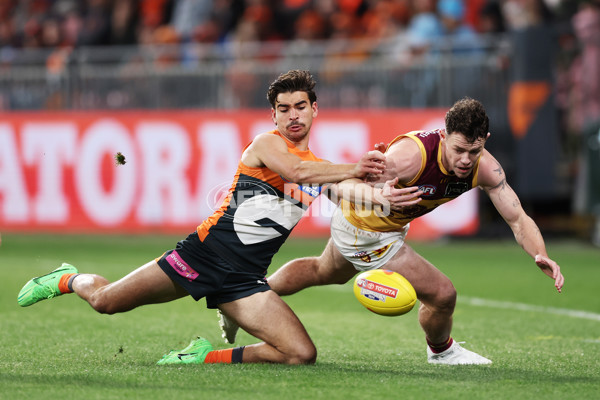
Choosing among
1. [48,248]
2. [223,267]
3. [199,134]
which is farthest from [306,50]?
→ [223,267]

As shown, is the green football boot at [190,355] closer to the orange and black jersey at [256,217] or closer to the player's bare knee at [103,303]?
the player's bare knee at [103,303]

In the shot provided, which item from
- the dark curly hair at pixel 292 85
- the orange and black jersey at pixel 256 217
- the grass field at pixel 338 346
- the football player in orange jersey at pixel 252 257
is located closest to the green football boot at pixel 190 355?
the football player in orange jersey at pixel 252 257

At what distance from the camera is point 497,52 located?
1584 centimetres

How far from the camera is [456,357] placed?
23.6 ft

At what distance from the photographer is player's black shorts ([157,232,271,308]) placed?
6.90 m

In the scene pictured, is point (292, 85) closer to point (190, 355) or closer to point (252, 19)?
point (190, 355)

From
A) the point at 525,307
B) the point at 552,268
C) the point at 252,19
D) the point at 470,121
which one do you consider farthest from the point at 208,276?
the point at 252,19

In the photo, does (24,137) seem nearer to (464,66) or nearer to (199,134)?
(199,134)

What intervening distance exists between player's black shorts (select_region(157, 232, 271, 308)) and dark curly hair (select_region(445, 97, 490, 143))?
171 centimetres

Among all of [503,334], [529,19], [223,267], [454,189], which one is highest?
[529,19]

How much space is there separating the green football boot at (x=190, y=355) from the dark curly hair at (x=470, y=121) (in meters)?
2.26

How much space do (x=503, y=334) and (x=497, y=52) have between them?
26.5 feet

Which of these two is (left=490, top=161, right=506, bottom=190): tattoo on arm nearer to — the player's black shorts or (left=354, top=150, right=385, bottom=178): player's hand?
(left=354, top=150, right=385, bottom=178): player's hand

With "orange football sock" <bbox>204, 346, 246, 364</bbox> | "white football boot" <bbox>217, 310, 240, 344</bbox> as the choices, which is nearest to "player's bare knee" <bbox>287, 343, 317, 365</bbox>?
"orange football sock" <bbox>204, 346, 246, 364</bbox>
